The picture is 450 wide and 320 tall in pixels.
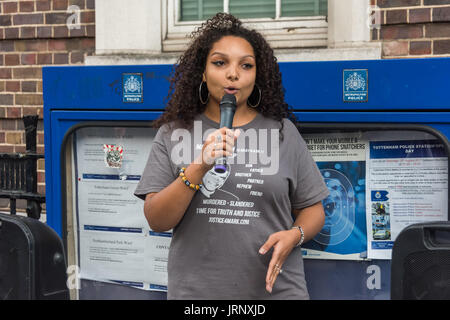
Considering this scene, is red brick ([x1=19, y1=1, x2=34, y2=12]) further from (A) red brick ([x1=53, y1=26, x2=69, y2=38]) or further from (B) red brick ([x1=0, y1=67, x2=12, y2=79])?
(B) red brick ([x1=0, y1=67, x2=12, y2=79])

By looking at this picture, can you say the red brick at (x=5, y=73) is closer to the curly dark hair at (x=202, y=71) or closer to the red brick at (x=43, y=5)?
the red brick at (x=43, y=5)

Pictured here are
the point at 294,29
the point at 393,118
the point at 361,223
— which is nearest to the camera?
the point at 393,118

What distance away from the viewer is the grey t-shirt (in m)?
1.85

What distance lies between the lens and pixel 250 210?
1854mm

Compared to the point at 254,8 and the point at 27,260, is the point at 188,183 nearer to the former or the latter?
the point at 27,260

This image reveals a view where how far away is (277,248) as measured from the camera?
1808mm

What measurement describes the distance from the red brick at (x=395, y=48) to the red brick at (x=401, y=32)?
0.03 m

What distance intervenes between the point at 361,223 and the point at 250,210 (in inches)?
27.0

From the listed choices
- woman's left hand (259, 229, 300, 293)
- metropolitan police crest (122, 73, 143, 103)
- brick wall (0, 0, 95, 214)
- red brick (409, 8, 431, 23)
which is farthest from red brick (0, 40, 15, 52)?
woman's left hand (259, 229, 300, 293)

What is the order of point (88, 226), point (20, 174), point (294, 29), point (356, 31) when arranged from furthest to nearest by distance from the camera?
point (294, 29) < point (356, 31) < point (20, 174) < point (88, 226)

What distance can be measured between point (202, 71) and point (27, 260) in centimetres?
86

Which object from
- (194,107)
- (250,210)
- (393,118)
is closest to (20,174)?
(194,107)

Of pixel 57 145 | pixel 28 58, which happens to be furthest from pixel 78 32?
pixel 57 145

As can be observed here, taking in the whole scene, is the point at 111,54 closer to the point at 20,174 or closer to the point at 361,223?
the point at 20,174
